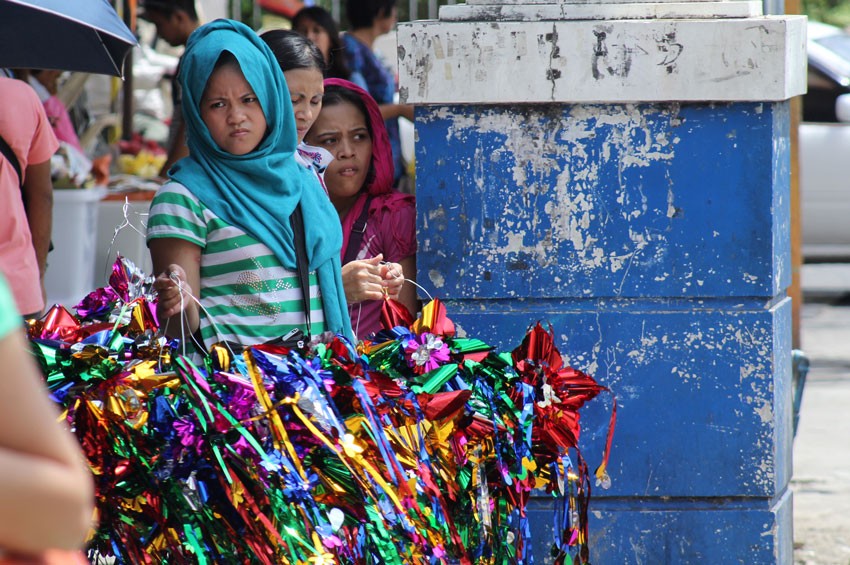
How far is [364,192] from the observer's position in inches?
130

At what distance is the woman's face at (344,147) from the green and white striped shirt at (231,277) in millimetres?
665

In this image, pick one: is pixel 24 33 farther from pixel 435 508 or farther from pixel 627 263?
pixel 435 508

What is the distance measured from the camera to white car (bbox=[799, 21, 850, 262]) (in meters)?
9.41

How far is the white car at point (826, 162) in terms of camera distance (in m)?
9.41

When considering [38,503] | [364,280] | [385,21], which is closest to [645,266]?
[364,280]

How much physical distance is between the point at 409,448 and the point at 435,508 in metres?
0.11

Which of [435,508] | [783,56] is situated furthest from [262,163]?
[783,56]

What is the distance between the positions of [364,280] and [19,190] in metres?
1.83

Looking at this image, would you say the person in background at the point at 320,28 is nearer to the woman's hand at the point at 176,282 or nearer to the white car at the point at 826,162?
the woman's hand at the point at 176,282

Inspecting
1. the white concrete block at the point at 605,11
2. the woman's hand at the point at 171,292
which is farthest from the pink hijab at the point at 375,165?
the woman's hand at the point at 171,292

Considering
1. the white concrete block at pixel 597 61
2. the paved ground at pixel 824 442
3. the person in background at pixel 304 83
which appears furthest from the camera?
the paved ground at pixel 824 442

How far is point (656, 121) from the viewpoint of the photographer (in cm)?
297

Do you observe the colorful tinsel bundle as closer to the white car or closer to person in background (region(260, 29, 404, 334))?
person in background (region(260, 29, 404, 334))

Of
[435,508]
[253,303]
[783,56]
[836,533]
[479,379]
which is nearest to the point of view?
[435,508]
